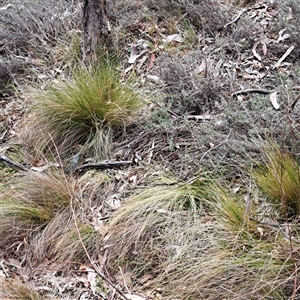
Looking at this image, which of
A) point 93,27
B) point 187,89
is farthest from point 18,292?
point 93,27

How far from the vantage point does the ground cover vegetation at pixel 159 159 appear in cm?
290

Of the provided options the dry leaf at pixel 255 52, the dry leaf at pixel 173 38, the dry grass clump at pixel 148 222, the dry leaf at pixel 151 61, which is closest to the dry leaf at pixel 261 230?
the dry grass clump at pixel 148 222

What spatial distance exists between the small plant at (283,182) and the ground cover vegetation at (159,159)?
0.01 meters

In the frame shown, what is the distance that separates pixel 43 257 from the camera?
328 centimetres

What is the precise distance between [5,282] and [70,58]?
273 cm

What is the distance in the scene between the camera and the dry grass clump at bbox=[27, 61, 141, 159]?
4043 mm

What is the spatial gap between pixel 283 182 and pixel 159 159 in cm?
109

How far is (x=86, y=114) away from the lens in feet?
13.3

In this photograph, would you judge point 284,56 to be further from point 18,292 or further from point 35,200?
point 18,292

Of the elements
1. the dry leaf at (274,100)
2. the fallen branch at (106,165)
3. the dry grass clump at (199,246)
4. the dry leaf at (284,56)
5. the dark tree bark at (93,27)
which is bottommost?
the dry grass clump at (199,246)

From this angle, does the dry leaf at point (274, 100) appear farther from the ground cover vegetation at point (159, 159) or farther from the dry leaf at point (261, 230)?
the dry leaf at point (261, 230)

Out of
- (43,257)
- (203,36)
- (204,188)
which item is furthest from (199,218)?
(203,36)

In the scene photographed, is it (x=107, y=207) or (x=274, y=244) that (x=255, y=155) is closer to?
(x=274, y=244)

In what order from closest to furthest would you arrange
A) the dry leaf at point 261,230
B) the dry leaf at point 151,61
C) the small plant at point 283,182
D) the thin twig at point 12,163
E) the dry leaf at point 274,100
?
the dry leaf at point 261,230 → the small plant at point 283,182 → the dry leaf at point 274,100 → the thin twig at point 12,163 → the dry leaf at point 151,61
